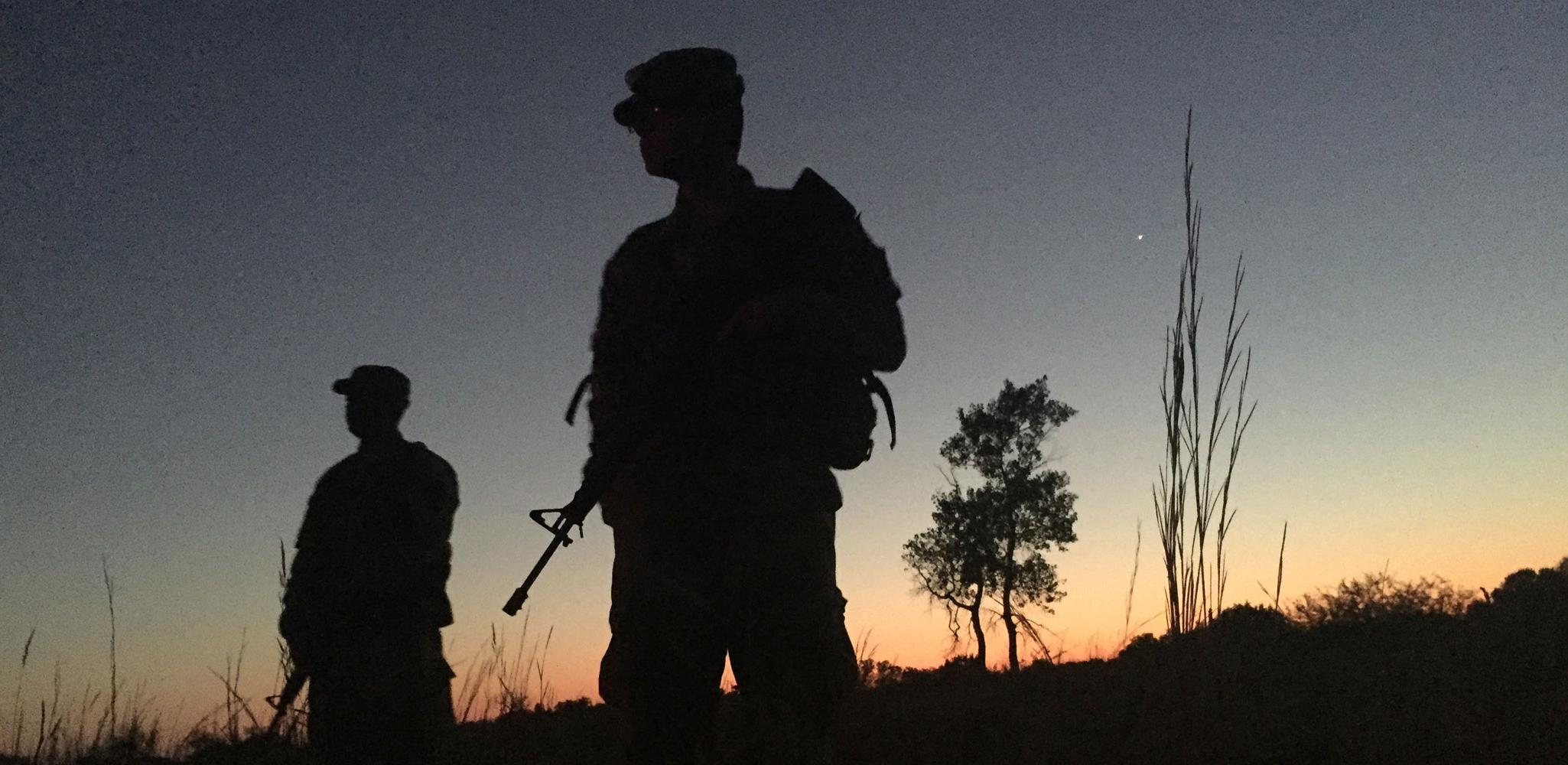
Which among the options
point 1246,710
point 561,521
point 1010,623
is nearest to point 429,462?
point 561,521

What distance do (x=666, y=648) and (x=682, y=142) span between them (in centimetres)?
113

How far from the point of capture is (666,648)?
2096mm

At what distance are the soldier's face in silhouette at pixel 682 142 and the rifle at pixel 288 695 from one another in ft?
10.2

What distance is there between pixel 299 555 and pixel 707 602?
289 cm

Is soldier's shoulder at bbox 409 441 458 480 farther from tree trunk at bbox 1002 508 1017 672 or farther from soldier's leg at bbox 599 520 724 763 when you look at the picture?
tree trunk at bbox 1002 508 1017 672

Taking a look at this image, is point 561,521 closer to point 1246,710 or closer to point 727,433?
point 727,433

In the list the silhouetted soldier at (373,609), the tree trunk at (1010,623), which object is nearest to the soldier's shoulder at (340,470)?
the silhouetted soldier at (373,609)

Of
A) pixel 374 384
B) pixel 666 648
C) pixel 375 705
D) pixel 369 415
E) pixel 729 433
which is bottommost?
pixel 375 705

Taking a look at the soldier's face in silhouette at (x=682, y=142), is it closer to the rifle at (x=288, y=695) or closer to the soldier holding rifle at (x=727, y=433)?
the soldier holding rifle at (x=727, y=433)

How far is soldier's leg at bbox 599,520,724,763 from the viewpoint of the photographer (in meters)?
2.10

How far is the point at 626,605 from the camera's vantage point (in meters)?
2.13

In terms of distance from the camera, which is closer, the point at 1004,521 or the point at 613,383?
the point at 613,383

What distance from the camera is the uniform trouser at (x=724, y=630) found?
6.71ft

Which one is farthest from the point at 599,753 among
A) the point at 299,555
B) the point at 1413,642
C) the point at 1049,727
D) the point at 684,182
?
the point at 1413,642
